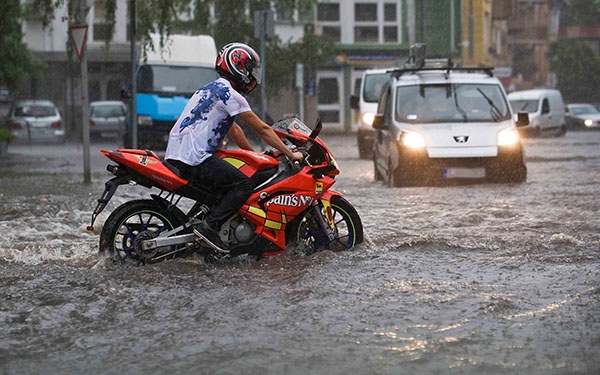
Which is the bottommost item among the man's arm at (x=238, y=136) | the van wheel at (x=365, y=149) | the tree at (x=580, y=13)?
the van wheel at (x=365, y=149)

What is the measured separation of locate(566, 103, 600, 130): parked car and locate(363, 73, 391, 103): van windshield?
2510 cm

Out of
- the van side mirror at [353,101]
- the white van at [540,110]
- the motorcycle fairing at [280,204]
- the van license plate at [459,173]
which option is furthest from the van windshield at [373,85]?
the motorcycle fairing at [280,204]

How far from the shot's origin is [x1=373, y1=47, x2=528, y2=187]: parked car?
1595cm

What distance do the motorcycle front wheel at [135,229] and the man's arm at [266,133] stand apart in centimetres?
84

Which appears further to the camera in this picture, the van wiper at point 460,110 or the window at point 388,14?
the window at point 388,14

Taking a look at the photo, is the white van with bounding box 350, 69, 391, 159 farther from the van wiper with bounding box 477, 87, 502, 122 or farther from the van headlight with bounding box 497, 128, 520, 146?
the van headlight with bounding box 497, 128, 520, 146

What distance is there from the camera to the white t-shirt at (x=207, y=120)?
8.30m

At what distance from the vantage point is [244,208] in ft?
27.8

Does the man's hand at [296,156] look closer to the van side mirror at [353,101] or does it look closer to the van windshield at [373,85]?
the van side mirror at [353,101]

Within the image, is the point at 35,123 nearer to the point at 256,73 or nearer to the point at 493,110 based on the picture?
the point at 493,110

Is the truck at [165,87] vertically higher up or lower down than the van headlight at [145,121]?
higher up

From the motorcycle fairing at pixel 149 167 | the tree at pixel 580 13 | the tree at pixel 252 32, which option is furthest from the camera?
the tree at pixel 580 13

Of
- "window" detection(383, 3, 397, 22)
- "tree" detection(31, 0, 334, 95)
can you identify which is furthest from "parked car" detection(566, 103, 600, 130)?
"tree" detection(31, 0, 334, 95)

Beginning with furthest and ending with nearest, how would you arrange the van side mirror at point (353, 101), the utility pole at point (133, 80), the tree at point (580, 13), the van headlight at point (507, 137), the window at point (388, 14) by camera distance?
the tree at point (580, 13)
the window at point (388, 14)
the utility pole at point (133, 80)
the van side mirror at point (353, 101)
the van headlight at point (507, 137)
